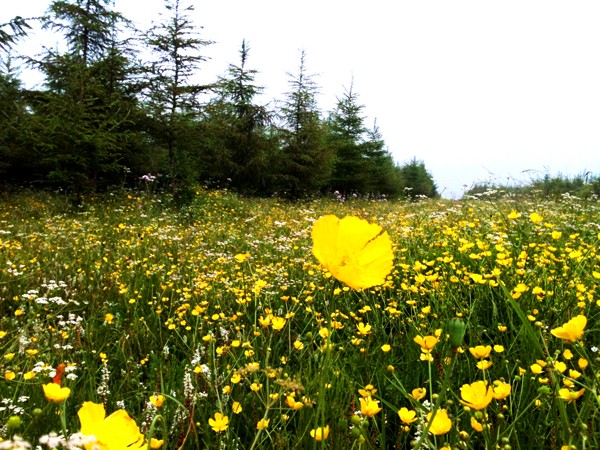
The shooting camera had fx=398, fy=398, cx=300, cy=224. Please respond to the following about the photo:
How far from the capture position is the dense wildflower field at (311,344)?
875mm

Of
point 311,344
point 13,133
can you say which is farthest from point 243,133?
point 311,344

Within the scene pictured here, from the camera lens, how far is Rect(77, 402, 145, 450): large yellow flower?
2.06ft

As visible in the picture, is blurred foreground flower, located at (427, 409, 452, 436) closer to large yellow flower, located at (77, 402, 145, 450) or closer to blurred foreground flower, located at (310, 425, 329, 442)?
blurred foreground flower, located at (310, 425, 329, 442)

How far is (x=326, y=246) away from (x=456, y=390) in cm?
111

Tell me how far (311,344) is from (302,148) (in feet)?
42.2

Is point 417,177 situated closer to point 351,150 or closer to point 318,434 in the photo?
point 351,150

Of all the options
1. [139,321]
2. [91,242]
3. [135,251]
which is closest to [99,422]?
[139,321]

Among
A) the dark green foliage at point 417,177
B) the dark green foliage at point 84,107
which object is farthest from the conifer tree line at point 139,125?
the dark green foliage at point 417,177

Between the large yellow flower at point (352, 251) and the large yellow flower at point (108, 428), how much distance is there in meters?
0.43

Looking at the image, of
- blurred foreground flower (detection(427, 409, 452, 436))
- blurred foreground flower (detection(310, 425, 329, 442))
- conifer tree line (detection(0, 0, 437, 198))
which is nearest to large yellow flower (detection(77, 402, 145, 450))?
blurred foreground flower (detection(310, 425, 329, 442))

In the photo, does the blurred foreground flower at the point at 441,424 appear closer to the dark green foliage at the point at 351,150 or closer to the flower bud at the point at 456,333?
the flower bud at the point at 456,333

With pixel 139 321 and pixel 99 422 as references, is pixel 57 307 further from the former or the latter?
pixel 99 422

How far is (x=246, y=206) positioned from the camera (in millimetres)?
9703

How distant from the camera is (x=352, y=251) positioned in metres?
0.81
